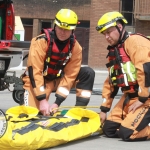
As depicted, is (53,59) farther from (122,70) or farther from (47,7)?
(47,7)

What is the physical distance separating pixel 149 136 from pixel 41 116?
1.30 metres

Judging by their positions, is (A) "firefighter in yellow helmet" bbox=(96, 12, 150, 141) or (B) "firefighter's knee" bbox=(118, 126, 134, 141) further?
(B) "firefighter's knee" bbox=(118, 126, 134, 141)

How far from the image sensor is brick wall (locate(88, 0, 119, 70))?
31.1m

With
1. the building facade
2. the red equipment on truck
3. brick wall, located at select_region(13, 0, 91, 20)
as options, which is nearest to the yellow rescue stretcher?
the red equipment on truck

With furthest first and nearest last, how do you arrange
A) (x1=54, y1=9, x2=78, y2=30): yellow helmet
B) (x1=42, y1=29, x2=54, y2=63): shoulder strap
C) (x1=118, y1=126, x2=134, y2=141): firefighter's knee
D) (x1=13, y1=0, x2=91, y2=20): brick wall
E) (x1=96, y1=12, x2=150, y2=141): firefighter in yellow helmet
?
(x1=13, y1=0, x2=91, y2=20): brick wall → (x1=42, y1=29, x2=54, y2=63): shoulder strap → (x1=54, y1=9, x2=78, y2=30): yellow helmet → (x1=118, y1=126, x2=134, y2=141): firefighter's knee → (x1=96, y1=12, x2=150, y2=141): firefighter in yellow helmet

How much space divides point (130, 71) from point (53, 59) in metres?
1.19

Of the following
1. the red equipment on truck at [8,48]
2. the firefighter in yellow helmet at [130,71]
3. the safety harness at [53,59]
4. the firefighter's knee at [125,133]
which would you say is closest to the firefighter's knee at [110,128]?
the firefighter in yellow helmet at [130,71]

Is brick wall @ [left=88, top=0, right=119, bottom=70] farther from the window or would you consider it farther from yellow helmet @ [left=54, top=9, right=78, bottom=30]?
yellow helmet @ [left=54, top=9, right=78, bottom=30]

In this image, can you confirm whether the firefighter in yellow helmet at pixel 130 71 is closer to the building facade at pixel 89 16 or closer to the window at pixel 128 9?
the building facade at pixel 89 16

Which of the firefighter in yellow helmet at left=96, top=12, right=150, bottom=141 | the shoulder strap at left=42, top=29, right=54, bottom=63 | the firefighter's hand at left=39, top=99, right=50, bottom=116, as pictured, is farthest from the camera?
the shoulder strap at left=42, top=29, right=54, bottom=63

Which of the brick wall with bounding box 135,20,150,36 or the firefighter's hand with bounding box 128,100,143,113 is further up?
the brick wall with bounding box 135,20,150,36

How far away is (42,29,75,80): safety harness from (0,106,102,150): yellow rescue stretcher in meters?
0.71

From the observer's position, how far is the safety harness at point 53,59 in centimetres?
753

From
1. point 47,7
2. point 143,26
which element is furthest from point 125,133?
point 47,7
